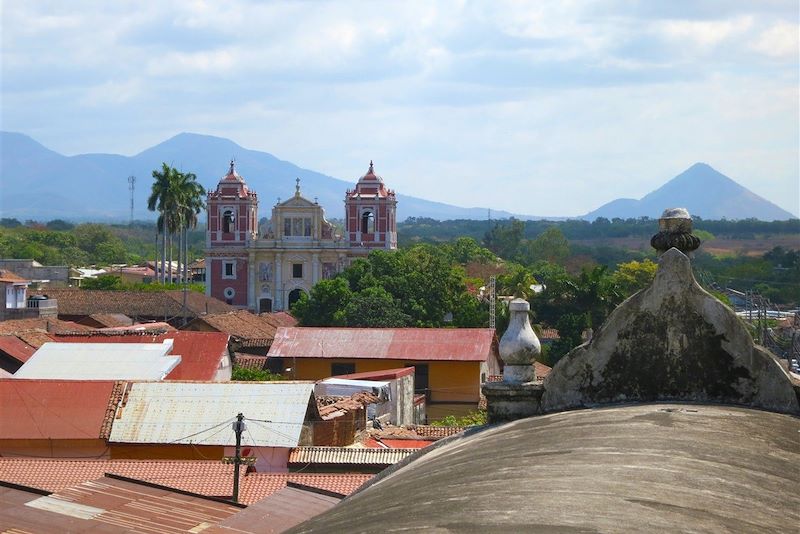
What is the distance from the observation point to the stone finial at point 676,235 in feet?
25.5

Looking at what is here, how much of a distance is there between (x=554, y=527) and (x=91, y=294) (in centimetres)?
5679

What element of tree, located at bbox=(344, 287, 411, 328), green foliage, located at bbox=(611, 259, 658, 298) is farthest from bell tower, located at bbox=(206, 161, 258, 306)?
tree, located at bbox=(344, 287, 411, 328)

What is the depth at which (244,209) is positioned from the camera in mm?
73125

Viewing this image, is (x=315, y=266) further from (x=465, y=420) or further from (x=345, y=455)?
(x=345, y=455)

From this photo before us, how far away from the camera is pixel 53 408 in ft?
74.7

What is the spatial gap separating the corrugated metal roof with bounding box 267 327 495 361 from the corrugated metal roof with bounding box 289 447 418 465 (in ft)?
45.6

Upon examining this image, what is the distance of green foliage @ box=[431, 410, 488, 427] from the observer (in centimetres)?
2838

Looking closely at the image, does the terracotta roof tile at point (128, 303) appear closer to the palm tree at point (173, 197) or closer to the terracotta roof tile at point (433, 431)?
the palm tree at point (173, 197)

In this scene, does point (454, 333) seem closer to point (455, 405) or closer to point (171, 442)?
point (455, 405)

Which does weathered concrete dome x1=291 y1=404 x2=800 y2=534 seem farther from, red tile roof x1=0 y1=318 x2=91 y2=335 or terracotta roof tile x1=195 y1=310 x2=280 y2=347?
red tile roof x1=0 y1=318 x2=91 y2=335

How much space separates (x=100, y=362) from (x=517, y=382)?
22.5 m

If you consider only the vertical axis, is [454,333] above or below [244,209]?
below

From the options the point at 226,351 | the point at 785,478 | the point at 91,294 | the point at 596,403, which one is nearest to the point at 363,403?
the point at 226,351

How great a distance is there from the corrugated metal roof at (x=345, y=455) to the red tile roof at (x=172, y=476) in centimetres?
146
